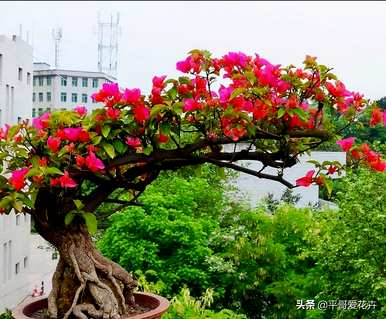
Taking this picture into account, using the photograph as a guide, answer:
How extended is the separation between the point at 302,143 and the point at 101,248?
5412 millimetres

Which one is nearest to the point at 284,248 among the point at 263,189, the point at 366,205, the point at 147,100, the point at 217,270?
the point at 217,270

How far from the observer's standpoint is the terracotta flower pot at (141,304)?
8.92 feet

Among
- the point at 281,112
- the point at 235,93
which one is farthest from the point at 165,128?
the point at 281,112

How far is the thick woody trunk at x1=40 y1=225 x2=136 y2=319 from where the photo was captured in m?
2.64

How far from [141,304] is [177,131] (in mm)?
1013

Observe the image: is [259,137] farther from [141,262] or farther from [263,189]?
[263,189]

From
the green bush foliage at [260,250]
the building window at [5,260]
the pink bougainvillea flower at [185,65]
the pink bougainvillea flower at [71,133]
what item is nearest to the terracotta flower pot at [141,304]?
the pink bougainvillea flower at [71,133]

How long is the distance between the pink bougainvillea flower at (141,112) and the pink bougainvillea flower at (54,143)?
299mm

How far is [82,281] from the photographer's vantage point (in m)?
2.66

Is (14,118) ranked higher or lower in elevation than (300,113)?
lower

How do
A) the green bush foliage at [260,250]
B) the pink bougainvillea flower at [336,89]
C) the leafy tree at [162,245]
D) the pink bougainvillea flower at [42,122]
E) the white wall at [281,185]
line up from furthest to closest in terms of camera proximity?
the white wall at [281,185] → the leafy tree at [162,245] → the green bush foliage at [260,250] → the pink bougainvillea flower at [42,122] → the pink bougainvillea flower at [336,89]

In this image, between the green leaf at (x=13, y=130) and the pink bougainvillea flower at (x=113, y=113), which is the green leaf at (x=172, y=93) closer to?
the pink bougainvillea flower at (x=113, y=113)

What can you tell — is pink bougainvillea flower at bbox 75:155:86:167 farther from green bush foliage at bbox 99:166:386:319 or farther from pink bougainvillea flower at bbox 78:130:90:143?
green bush foliage at bbox 99:166:386:319

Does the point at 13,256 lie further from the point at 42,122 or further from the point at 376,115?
the point at 376,115
